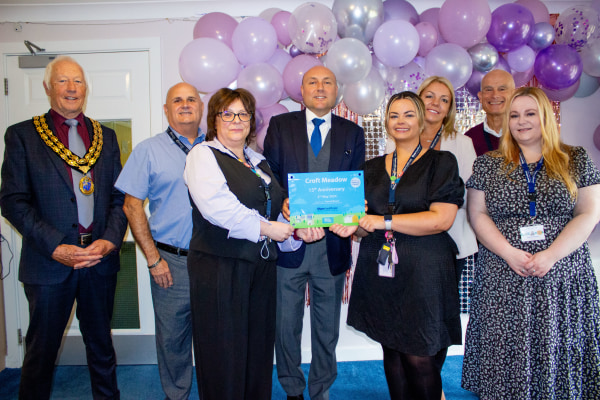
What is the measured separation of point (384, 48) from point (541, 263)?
170 cm

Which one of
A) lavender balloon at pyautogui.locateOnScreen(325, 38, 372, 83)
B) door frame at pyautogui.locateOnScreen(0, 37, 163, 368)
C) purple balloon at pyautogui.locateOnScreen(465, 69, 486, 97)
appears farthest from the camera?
door frame at pyautogui.locateOnScreen(0, 37, 163, 368)

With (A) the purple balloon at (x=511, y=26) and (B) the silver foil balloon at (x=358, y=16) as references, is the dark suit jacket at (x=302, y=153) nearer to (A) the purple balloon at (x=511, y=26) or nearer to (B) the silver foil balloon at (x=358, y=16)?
(B) the silver foil balloon at (x=358, y=16)

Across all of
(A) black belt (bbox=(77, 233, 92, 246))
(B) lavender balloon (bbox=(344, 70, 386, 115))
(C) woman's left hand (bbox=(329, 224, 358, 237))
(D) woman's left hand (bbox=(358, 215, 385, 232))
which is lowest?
(A) black belt (bbox=(77, 233, 92, 246))

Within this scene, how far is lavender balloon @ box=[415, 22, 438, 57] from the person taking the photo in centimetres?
279

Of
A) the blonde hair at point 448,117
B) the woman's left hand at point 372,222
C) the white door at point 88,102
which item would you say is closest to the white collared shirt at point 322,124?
the blonde hair at point 448,117

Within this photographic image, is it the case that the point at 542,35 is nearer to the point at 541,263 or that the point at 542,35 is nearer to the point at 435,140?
the point at 435,140

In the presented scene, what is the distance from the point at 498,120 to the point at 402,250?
1513 mm

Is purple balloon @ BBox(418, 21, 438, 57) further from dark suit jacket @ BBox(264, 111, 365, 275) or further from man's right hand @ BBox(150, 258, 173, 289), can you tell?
man's right hand @ BBox(150, 258, 173, 289)

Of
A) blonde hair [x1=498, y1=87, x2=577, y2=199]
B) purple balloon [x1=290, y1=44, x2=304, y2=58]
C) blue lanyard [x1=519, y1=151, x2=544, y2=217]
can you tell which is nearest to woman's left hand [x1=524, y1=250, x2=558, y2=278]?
blue lanyard [x1=519, y1=151, x2=544, y2=217]

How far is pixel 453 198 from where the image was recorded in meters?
1.86

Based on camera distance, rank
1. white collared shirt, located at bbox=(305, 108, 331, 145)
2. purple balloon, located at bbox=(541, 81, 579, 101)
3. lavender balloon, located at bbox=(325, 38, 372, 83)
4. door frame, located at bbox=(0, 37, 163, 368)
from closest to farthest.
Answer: white collared shirt, located at bbox=(305, 108, 331, 145), lavender balloon, located at bbox=(325, 38, 372, 83), purple balloon, located at bbox=(541, 81, 579, 101), door frame, located at bbox=(0, 37, 163, 368)

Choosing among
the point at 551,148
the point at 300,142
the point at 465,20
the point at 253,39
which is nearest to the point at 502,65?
the point at 465,20

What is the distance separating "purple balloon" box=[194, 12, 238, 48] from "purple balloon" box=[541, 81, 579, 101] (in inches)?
100

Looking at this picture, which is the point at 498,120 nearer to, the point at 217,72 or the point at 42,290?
the point at 217,72
